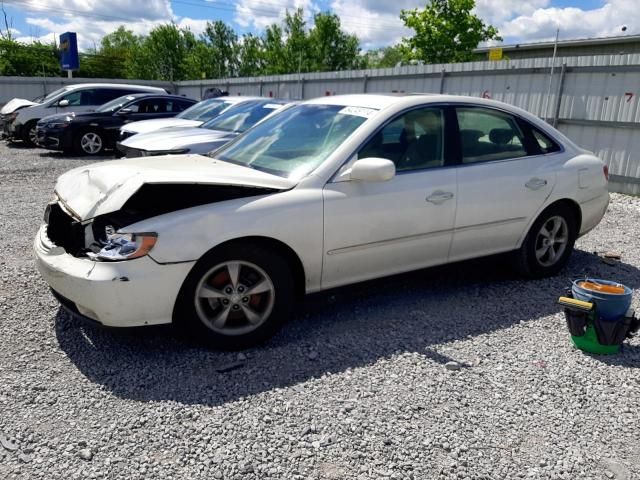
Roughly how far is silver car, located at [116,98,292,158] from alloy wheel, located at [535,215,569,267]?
3918 millimetres

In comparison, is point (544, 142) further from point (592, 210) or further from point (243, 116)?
point (243, 116)

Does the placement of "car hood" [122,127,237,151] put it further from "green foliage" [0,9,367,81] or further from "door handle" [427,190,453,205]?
"green foliage" [0,9,367,81]

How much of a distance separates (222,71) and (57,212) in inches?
1783

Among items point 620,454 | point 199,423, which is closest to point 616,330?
point 620,454

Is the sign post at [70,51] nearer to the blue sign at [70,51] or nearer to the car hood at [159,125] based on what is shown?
the blue sign at [70,51]

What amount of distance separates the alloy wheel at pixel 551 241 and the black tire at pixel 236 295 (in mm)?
2507

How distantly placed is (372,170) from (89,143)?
11873mm

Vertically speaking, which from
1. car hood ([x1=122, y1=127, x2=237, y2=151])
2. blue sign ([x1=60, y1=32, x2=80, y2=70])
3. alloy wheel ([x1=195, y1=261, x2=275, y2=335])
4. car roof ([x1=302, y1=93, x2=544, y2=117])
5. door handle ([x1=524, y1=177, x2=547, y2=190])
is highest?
blue sign ([x1=60, y1=32, x2=80, y2=70])

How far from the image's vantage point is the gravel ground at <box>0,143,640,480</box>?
8.39 feet

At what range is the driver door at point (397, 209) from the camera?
373cm

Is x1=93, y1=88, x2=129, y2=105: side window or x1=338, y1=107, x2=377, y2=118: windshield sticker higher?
x1=338, y1=107, x2=377, y2=118: windshield sticker

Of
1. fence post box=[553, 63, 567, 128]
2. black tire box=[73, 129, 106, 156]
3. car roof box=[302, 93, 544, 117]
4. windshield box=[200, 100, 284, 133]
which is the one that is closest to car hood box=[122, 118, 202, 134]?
windshield box=[200, 100, 284, 133]

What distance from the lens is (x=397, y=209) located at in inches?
154

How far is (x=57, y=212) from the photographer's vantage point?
3.90m
